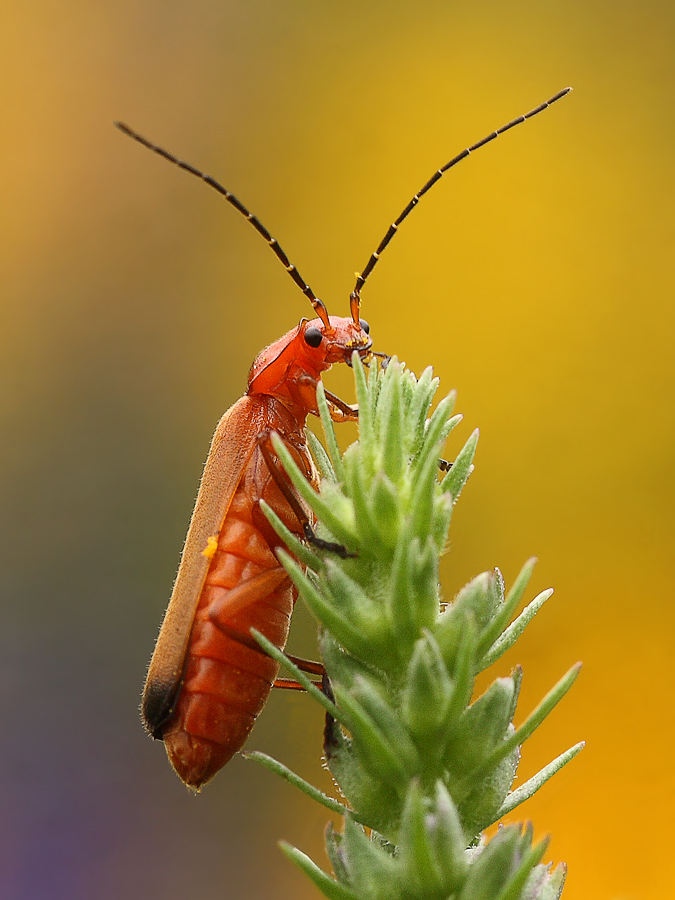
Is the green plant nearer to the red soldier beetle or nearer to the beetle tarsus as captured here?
the beetle tarsus

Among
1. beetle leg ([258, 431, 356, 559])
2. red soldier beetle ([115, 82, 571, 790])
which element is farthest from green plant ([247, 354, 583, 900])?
beetle leg ([258, 431, 356, 559])

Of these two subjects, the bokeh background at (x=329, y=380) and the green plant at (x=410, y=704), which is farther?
the bokeh background at (x=329, y=380)

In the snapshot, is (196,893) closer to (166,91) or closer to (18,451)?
(18,451)

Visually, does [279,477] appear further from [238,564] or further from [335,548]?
[335,548]

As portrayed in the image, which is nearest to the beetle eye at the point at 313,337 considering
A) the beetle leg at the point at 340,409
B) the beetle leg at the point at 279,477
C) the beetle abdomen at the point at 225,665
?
the beetle leg at the point at 340,409

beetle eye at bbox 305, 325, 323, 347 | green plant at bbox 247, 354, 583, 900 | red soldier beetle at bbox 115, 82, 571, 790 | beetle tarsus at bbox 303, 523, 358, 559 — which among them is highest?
beetle eye at bbox 305, 325, 323, 347

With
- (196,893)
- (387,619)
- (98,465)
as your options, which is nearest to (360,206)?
(98,465)

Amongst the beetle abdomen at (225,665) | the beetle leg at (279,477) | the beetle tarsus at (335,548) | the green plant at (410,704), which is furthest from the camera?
the beetle leg at (279,477)

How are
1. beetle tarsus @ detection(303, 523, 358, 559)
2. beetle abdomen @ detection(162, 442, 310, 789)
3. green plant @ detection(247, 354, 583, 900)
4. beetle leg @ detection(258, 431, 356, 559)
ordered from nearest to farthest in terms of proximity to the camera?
green plant @ detection(247, 354, 583, 900), beetle tarsus @ detection(303, 523, 358, 559), beetle abdomen @ detection(162, 442, 310, 789), beetle leg @ detection(258, 431, 356, 559)

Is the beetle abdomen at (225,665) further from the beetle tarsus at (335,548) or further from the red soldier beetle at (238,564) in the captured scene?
the beetle tarsus at (335,548)
